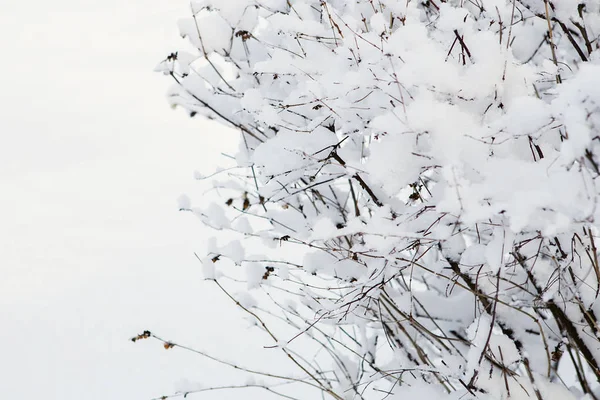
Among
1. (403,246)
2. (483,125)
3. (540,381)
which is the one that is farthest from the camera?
(540,381)

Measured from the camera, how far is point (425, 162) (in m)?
0.98

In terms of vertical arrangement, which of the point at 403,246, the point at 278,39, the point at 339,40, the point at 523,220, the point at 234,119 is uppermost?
the point at 278,39

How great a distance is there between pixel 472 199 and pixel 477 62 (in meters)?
0.31

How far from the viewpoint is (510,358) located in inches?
53.6

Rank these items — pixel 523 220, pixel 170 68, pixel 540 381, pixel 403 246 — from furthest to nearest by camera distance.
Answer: pixel 170 68, pixel 540 381, pixel 403 246, pixel 523 220

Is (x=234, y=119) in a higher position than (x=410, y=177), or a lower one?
higher

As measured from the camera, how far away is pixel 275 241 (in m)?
1.78

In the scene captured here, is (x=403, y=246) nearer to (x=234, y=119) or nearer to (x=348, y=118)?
(x=348, y=118)

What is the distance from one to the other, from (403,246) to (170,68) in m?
1.03

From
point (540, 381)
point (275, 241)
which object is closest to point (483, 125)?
point (540, 381)

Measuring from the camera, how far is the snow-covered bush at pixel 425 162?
33.5 inches

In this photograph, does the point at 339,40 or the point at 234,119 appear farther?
the point at 234,119

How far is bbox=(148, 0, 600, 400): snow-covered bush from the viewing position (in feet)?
2.79

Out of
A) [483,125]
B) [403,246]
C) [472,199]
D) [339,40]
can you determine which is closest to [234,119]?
[339,40]
